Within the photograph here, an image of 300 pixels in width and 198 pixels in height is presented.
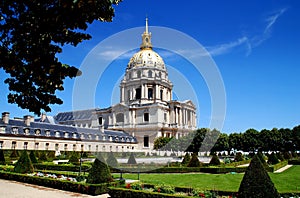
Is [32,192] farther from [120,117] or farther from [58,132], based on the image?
[120,117]

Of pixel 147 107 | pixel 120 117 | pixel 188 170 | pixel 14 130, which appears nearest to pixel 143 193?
pixel 188 170

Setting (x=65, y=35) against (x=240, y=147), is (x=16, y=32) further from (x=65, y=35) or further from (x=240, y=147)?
(x=240, y=147)

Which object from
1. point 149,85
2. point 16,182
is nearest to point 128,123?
point 149,85

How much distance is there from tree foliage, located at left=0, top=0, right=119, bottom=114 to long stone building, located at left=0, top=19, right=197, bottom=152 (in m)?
42.5

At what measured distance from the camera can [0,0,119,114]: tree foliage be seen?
19.6 feet

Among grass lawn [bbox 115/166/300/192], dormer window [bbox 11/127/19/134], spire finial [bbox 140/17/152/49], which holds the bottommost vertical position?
grass lawn [bbox 115/166/300/192]

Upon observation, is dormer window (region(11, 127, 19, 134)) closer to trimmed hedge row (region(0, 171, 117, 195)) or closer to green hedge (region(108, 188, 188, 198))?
trimmed hedge row (region(0, 171, 117, 195))

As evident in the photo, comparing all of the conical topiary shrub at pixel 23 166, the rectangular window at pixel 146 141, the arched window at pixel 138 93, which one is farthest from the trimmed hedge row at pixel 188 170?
the arched window at pixel 138 93

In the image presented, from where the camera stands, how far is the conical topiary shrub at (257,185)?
822 centimetres

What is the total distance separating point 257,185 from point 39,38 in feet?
23.4

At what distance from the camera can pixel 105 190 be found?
12469 millimetres

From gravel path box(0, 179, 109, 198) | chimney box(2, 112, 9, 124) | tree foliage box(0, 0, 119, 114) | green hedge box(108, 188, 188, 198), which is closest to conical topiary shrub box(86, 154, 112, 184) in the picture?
gravel path box(0, 179, 109, 198)

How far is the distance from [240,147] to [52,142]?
128 ft

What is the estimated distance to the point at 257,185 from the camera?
8.33m
